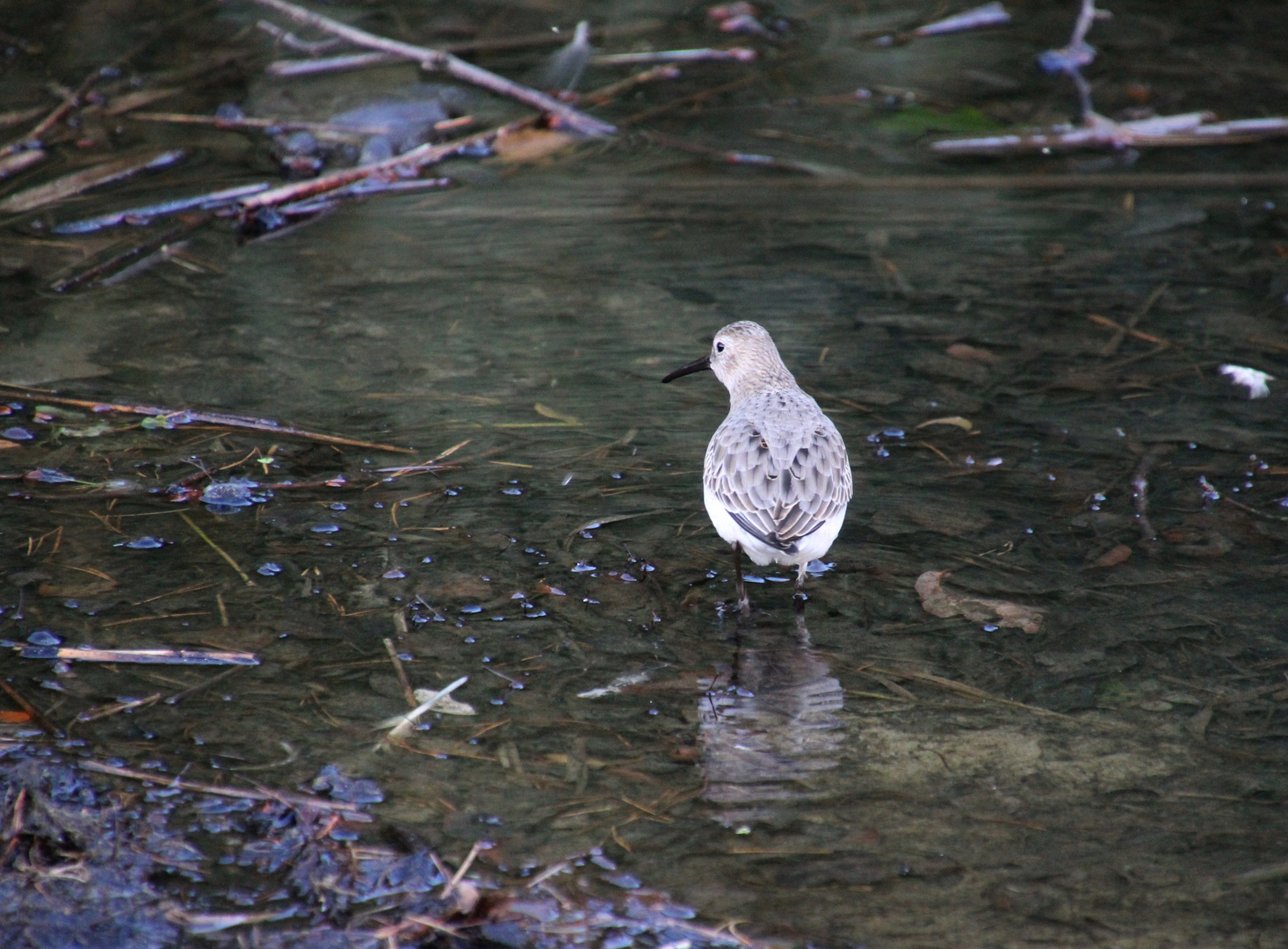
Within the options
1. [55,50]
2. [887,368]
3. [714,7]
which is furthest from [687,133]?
[55,50]

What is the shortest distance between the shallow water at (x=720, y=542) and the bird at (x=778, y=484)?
0.86ft

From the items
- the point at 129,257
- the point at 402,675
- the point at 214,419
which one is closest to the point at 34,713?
the point at 402,675

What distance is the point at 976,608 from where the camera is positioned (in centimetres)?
454

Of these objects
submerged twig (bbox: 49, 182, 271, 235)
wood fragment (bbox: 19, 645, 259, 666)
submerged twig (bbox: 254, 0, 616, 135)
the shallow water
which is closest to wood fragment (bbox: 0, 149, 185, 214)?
the shallow water

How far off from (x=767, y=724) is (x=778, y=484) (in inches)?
39.0

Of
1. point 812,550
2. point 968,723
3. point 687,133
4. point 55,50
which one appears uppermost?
point 55,50

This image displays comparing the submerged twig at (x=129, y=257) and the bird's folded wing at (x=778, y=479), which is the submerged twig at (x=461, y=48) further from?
the bird's folded wing at (x=778, y=479)

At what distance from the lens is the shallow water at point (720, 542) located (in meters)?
3.44

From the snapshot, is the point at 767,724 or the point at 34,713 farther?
the point at 767,724

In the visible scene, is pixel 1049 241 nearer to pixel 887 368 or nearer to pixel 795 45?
pixel 887 368

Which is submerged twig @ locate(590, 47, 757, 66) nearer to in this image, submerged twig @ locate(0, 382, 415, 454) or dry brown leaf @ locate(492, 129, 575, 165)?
dry brown leaf @ locate(492, 129, 575, 165)

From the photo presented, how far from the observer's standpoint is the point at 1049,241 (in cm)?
766

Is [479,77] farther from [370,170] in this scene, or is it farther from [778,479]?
[778,479]

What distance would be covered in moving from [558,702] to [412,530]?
1227 mm
